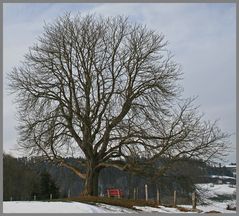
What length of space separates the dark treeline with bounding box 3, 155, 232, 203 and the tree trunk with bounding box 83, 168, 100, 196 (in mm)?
408

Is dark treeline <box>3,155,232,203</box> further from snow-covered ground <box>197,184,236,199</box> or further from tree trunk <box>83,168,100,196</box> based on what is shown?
tree trunk <box>83,168,100,196</box>

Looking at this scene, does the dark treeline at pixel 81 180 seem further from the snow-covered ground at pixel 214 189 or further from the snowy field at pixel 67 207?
the snowy field at pixel 67 207

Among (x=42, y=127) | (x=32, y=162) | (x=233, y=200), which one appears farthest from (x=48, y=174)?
(x=233, y=200)

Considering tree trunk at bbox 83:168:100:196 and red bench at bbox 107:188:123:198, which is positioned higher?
tree trunk at bbox 83:168:100:196

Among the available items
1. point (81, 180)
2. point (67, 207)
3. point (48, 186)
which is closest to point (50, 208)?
point (67, 207)

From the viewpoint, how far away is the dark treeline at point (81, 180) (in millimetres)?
13570

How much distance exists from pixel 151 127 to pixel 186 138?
41.5 inches

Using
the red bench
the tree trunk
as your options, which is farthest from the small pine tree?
the red bench

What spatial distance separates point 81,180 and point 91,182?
743 mm

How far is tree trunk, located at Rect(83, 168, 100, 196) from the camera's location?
13.8 m

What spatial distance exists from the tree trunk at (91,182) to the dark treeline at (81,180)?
16.1 inches

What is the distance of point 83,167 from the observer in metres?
14.6

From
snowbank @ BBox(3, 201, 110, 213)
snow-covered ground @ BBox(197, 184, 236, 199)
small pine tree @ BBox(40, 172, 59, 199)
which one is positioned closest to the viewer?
snowbank @ BBox(3, 201, 110, 213)

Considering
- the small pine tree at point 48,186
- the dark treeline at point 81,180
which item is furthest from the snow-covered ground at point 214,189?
the small pine tree at point 48,186
